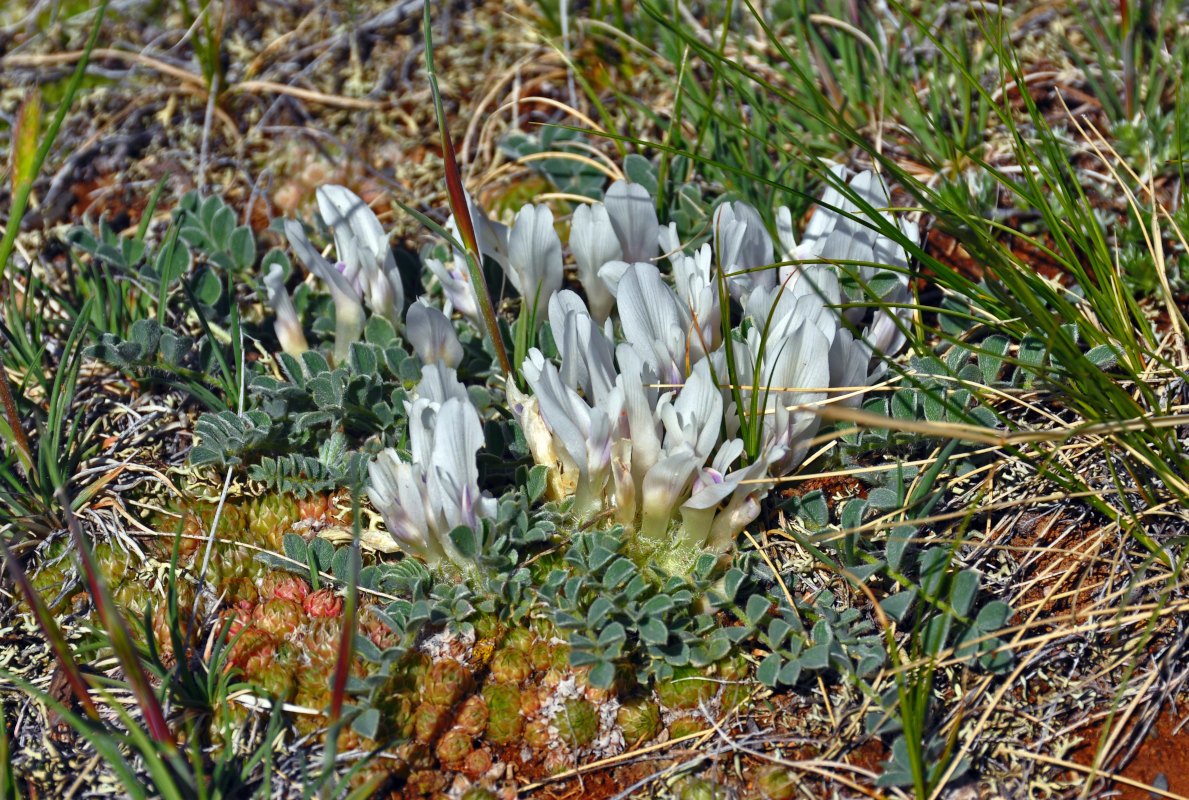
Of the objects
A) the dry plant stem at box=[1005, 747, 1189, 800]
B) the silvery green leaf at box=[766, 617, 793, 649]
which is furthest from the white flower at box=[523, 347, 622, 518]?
the dry plant stem at box=[1005, 747, 1189, 800]

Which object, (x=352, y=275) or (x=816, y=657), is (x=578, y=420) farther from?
(x=352, y=275)

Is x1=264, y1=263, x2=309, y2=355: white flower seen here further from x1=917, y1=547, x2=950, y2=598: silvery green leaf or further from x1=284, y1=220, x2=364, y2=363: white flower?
x1=917, y1=547, x2=950, y2=598: silvery green leaf

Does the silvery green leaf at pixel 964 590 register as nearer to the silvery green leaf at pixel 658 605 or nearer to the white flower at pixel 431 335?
the silvery green leaf at pixel 658 605

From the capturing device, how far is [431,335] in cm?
251

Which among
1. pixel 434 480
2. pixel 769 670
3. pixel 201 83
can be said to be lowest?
pixel 769 670

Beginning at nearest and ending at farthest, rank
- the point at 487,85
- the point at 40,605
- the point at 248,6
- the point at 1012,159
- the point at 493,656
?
the point at 40,605 < the point at 493,656 < the point at 1012,159 < the point at 487,85 < the point at 248,6

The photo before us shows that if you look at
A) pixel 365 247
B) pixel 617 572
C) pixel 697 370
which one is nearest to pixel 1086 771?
pixel 617 572

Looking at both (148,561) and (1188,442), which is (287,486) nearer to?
(148,561)

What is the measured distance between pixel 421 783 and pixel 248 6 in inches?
129

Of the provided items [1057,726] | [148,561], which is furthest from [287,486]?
[1057,726]

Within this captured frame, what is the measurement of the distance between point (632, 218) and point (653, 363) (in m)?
0.46

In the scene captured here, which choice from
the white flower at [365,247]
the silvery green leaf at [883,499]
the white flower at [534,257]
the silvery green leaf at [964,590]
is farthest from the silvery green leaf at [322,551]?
the silvery green leaf at [964,590]

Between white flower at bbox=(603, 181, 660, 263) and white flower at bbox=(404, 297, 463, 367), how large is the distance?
0.53m

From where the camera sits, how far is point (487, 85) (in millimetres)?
3637
